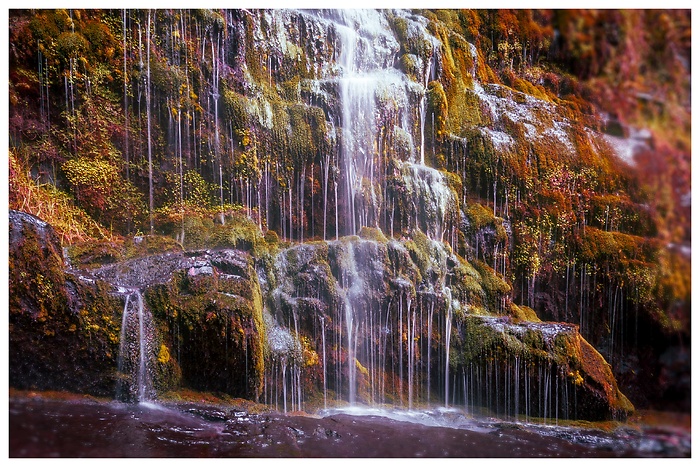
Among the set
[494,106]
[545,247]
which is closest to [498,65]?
[494,106]

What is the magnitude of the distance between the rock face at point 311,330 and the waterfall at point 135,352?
5 centimetres

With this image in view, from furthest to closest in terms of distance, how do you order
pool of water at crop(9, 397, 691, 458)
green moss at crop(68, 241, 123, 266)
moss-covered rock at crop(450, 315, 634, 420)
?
moss-covered rock at crop(450, 315, 634, 420), green moss at crop(68, 241, 123, 266), pool of water at crop(9, 397, 691, 458)

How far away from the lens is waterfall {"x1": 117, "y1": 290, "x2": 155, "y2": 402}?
17.1 ft

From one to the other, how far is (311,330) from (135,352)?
1.77m

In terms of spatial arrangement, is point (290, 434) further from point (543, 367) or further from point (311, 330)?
point (543, 367)

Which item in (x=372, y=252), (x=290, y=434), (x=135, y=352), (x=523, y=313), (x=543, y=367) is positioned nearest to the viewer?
(x=290, y=434)

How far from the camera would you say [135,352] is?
5246mm

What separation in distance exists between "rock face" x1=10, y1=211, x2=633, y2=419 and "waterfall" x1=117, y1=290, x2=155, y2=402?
46 millimetres

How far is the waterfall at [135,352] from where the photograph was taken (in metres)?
5.20

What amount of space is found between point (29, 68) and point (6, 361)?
295 centimetres

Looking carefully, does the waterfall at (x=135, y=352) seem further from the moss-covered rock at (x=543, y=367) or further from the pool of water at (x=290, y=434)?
the moss-covered rock at (x=543, y=367)

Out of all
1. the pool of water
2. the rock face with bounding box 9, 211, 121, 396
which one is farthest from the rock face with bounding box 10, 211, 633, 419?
the pool of water

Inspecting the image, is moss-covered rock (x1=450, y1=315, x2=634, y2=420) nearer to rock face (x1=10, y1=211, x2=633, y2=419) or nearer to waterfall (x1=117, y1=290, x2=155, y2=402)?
rock face (x1=10, y1=211, x2=633, y2=419)

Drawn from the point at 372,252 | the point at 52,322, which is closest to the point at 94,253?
the point at 52,322
